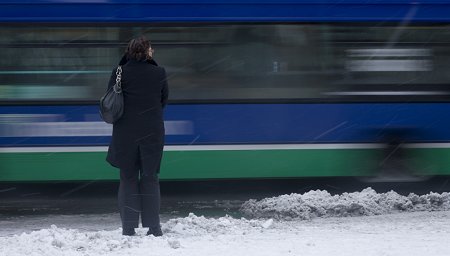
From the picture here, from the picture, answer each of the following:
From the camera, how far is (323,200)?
30.8ft

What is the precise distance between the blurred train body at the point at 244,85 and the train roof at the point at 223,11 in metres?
0.01

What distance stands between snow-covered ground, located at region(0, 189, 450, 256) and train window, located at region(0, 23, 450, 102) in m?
Answer: 1.45

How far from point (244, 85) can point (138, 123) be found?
→ 3.04 meters

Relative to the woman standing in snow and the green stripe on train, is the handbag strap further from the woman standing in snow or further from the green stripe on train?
the green stripe on train

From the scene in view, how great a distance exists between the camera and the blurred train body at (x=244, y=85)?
10078mm

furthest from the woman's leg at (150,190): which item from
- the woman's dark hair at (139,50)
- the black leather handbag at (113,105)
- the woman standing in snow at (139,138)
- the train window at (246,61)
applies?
the train window at (246,61)

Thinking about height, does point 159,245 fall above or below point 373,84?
below

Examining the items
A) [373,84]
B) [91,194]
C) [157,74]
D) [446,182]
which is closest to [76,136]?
[91,194]

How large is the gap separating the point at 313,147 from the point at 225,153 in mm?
1090

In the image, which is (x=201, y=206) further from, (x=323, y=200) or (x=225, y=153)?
(x=323, y=200)

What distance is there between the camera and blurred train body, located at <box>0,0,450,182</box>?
10.1m

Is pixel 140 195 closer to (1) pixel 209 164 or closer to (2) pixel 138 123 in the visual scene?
(2) pixel 138 123

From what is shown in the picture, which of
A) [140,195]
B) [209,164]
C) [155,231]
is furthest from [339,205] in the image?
[140,195]

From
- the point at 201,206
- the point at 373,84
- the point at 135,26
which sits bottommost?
the point at 201,206
